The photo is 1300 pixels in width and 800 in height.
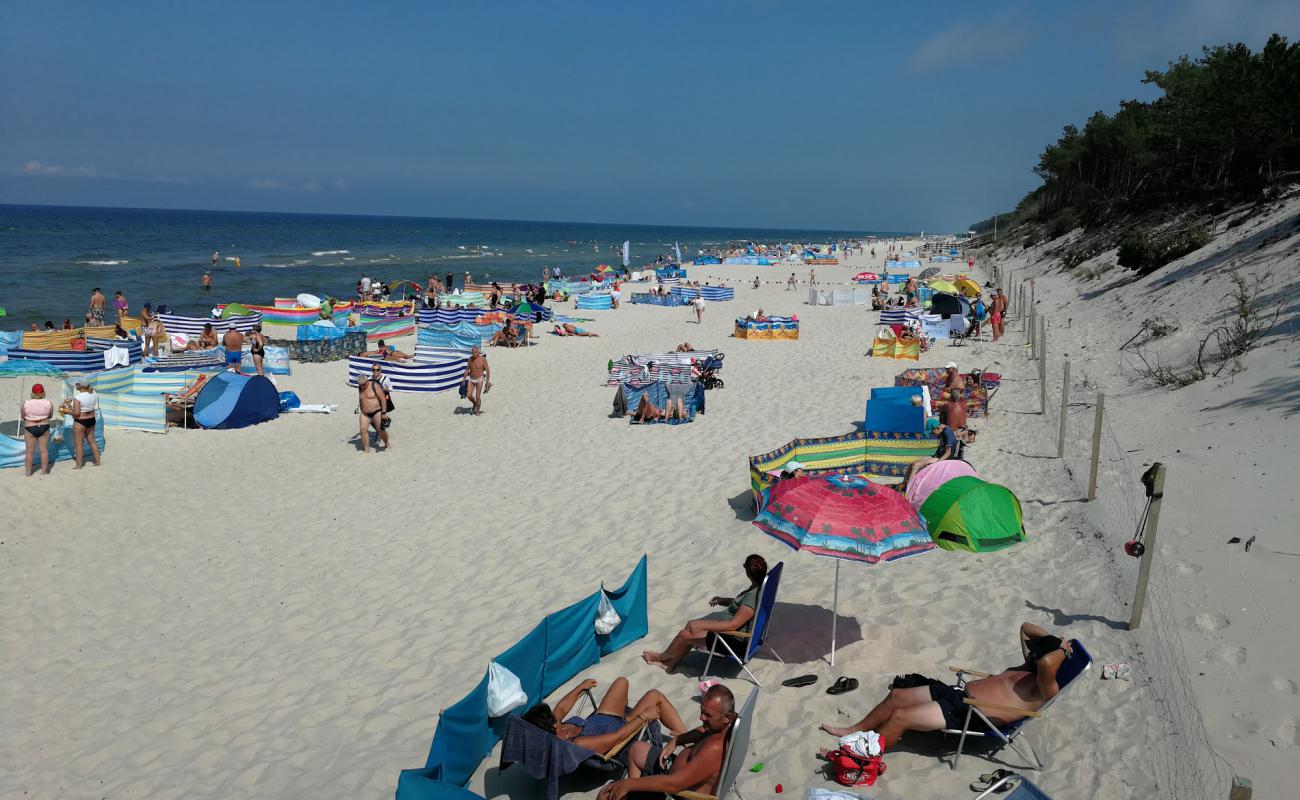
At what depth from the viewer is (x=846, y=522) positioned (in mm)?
4793

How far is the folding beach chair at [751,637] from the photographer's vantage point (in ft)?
16.9

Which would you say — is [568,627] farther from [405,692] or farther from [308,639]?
[308,639]

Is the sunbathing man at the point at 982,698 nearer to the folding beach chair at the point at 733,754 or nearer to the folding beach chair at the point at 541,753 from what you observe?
the folding beach chair at the point at 733,754

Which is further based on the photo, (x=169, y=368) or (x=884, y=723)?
(x=169, y=368)

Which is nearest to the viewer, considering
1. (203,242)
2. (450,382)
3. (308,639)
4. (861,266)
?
(308,639)

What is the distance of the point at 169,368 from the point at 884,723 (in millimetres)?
15522

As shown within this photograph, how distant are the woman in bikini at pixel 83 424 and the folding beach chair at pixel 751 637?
9.29m

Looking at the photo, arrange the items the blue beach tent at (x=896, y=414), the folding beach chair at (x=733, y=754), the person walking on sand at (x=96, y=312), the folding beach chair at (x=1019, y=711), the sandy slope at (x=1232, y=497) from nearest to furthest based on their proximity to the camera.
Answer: the folding beach chair at (x=733, y=754)
the folding beach chair at (x=1019, y=711)
the sandy slope at (x=1232, y=497)
the blue beach tent at (x=896, y=414)
the person walking on sand at (x=96, y=312)

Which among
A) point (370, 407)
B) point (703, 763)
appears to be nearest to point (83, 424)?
point (370, 407)

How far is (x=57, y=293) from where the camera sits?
36688 millimetres

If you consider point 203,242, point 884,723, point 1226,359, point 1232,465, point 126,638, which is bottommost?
point 126,638

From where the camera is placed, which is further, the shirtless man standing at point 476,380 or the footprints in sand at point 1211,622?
the shirtless man standing at point 476,380

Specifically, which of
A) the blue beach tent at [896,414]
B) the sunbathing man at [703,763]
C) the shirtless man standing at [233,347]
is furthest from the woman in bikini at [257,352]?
the sunbathing man at [703,763]

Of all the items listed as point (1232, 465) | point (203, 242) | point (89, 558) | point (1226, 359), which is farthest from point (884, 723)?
point (203, 242)
